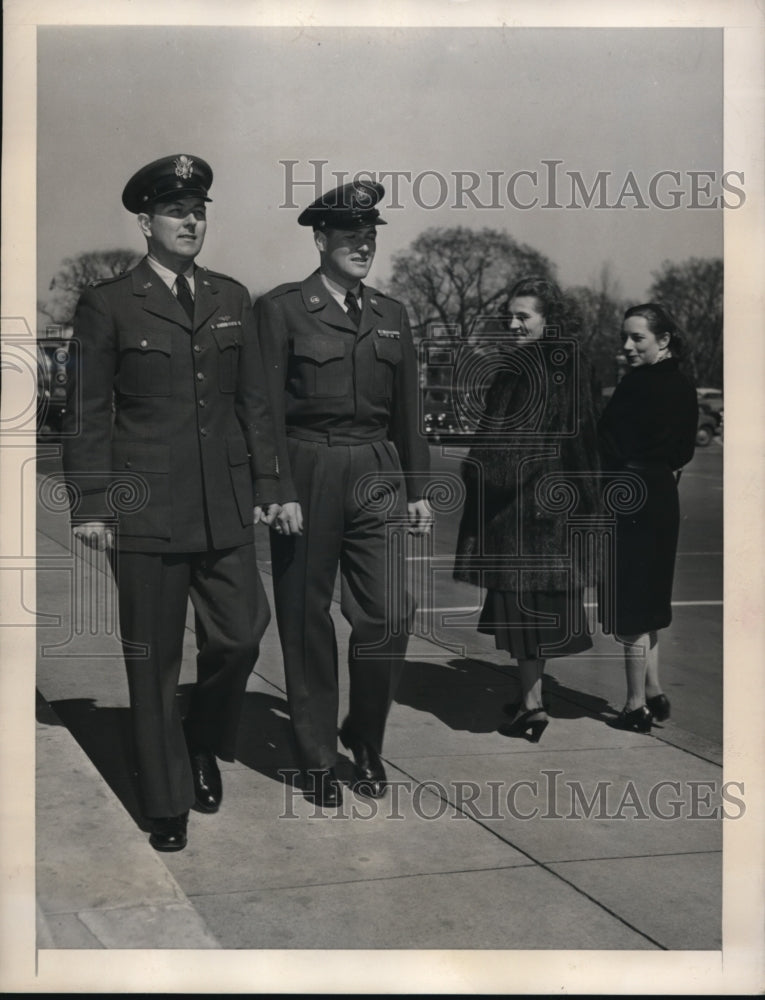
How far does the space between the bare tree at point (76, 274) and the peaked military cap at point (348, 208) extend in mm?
575

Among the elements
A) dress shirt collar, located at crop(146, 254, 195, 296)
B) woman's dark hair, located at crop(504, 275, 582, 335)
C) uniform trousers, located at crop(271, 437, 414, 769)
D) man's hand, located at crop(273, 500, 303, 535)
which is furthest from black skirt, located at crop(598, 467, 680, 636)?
dress shirt collar, located at crop(146, 254, 195, 296)

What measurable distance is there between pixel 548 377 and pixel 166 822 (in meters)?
1.94

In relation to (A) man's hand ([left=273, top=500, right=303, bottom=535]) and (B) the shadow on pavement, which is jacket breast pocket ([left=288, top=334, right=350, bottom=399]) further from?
(B) the shadow on pavement

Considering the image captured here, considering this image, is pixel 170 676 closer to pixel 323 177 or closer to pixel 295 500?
pixel 295 500

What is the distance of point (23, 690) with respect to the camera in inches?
202

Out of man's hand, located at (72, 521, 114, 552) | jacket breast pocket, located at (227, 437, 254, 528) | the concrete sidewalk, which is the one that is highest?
jacket breast pocket, located at (227, 437, 254, 528)

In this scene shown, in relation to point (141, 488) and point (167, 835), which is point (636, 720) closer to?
point (167, 835)

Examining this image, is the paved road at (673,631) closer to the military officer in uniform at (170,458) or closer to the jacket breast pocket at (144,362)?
the military officer in uniform at (170,458)

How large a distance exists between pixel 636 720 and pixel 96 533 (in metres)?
2.18

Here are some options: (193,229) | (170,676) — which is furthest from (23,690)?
(193,229)

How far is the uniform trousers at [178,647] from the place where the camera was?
5180mm

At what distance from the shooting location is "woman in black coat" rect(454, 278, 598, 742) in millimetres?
5613

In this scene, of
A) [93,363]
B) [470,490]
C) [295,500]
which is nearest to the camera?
[93,363]

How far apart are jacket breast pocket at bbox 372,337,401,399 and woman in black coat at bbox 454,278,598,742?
34 centimetres
